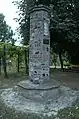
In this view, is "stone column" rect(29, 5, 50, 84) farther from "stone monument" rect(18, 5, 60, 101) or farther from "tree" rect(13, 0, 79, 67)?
"tree" rect(13, 0, 79, 67)

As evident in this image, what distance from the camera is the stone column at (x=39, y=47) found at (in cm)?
732

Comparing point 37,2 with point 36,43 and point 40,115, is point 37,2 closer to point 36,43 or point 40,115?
point 36,43

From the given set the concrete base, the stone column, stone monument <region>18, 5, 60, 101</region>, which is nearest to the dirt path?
the concrete base

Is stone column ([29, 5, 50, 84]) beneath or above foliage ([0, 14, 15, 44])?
beneath

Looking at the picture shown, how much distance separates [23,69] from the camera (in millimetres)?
15836

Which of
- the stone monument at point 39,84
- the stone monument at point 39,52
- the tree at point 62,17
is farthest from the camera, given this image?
the tree at point 62,17

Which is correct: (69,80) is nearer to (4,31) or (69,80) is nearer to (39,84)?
(39,84)

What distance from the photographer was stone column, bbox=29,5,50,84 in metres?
7.32

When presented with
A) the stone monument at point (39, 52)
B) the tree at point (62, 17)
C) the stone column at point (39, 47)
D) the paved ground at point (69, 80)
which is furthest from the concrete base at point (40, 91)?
the tree at point (62, 17)

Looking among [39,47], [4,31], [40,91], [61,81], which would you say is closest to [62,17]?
[61,81]

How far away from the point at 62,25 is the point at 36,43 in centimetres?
301

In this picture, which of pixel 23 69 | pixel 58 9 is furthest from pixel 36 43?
pixel 23 69

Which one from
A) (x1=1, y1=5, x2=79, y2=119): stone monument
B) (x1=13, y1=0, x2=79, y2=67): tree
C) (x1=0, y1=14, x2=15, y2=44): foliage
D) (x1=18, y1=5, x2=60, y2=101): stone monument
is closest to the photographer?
(x1=1, y1=5, x2=79, y2=119): stone monument

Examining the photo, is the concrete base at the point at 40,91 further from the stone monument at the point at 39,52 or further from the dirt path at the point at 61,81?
the dirt path at the point at 61,81
